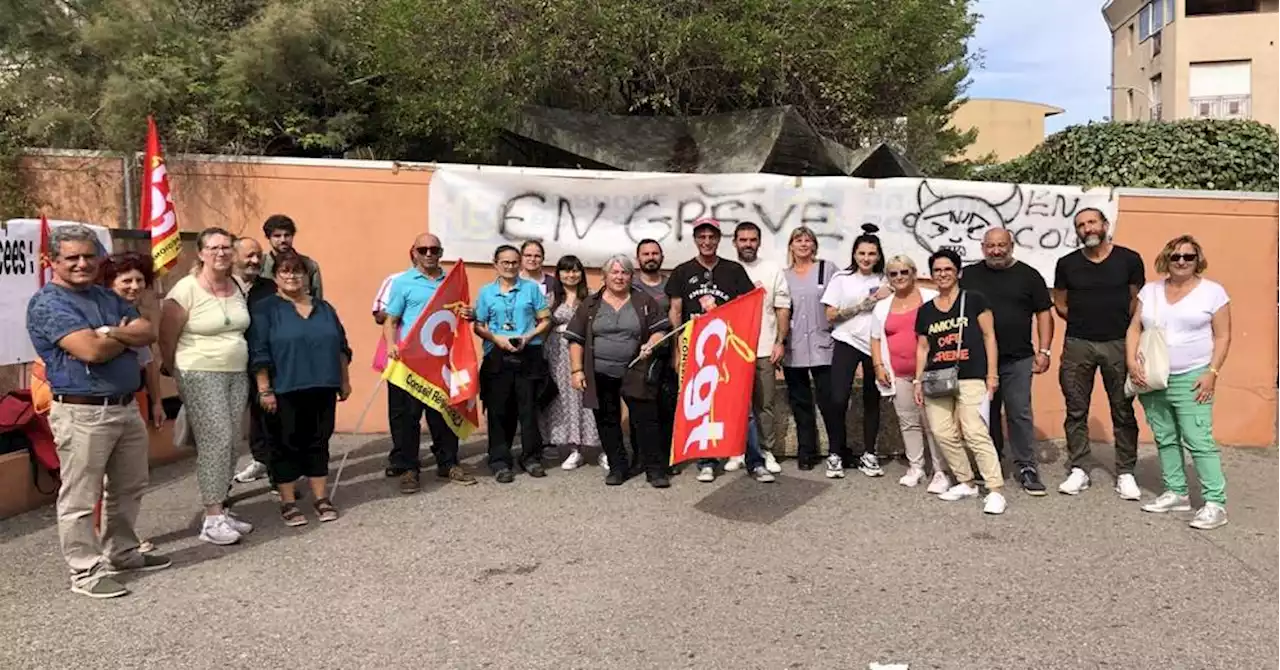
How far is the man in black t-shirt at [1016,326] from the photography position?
5.67 metres

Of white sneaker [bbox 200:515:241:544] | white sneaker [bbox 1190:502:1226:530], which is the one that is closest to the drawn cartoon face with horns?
white sneaker [bbox 1190:502:1226:530]

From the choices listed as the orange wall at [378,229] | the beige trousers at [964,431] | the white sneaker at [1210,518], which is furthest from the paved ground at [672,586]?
the orange wall at [378,229]

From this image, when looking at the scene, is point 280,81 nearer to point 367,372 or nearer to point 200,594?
point 367,372

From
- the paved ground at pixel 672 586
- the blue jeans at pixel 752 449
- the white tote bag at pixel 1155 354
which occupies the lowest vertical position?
the paved ground at pixel 672 586

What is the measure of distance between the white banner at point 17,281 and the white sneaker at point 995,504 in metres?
5.94

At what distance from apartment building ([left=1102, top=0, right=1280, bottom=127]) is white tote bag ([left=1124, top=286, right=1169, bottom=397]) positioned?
2877cm

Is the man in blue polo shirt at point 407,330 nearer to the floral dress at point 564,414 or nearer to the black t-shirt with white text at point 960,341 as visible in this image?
the floral dress at point 564,414

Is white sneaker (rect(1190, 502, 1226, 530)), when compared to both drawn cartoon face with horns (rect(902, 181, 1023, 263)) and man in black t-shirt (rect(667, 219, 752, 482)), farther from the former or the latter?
drawn cartoon face with horns (rect(902, 181, 1023, 263))

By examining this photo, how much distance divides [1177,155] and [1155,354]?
157 inches

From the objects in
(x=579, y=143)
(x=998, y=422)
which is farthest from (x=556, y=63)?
(x=998, y=422)

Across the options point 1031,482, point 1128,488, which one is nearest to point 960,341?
point 1031,482

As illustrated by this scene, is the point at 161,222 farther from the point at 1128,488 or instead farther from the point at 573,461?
the point at 1128,488

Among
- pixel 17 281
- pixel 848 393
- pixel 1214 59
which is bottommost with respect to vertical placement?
pixel 848 393

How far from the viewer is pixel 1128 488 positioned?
18.4 feet
